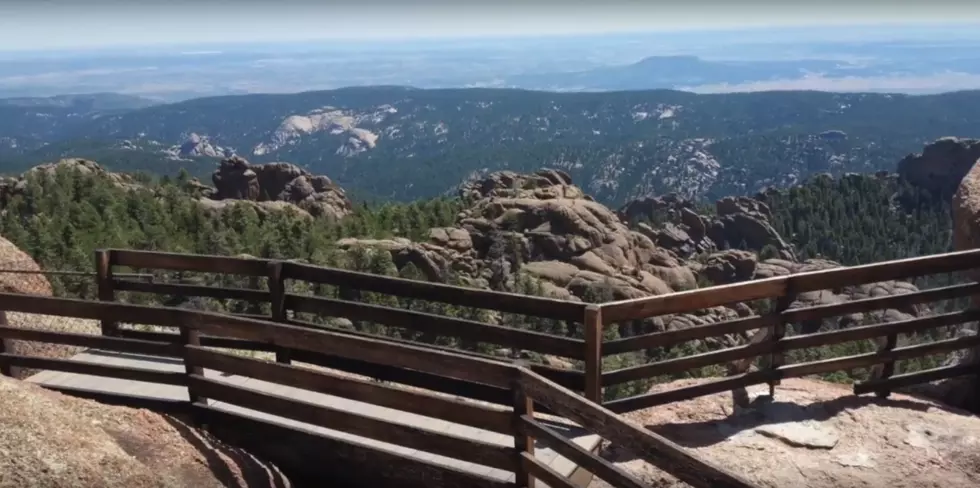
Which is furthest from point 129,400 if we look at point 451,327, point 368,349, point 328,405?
point 451,327

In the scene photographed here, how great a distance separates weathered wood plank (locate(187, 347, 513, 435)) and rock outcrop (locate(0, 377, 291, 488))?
741 millimetres

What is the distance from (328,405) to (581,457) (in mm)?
2943

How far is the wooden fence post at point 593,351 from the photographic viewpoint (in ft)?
24.2

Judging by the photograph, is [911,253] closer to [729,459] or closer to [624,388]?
[624,388]

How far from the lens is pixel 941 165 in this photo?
130125 mm

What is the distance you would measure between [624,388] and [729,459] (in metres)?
20.0

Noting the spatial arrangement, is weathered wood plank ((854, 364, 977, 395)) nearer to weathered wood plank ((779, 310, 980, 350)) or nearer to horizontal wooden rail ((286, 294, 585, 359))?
weathered wood plank ((779, 310, 980, 350))

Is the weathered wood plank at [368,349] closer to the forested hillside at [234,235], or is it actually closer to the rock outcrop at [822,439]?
the rock outcrop at [822,439]

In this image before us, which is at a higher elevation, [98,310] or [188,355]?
[98,310]

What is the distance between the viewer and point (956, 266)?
29.3 feet

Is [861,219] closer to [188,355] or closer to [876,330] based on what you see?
[876,330]

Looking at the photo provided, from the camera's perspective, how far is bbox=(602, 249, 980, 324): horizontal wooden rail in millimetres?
7711

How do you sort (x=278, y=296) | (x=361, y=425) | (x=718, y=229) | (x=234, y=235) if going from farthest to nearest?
(x=718, y=229) < (x=234, y=235) < (x=278, y=296) < (x=361, y=425)

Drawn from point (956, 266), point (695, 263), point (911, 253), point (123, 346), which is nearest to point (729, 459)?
point (956, 266)
